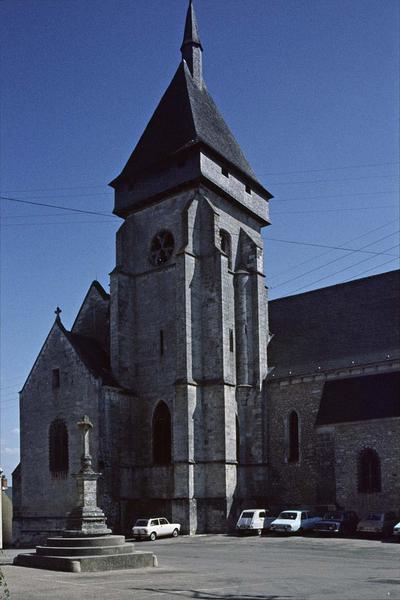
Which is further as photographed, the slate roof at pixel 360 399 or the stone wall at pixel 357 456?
the slate roof at pixel 360 399

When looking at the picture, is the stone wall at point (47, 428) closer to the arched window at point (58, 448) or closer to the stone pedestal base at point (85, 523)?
the arched window at point (58, 448)

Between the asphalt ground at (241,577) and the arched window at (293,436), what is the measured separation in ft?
34.0

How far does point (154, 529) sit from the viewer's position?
2988 centimetres

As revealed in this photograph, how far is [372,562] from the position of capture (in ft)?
60.1

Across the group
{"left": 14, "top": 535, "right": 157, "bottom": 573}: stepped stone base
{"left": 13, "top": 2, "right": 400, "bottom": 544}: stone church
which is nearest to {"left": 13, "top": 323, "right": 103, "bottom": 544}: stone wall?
{"left": 13, "top": 2, "right": 400, "bottom": 544}: stone church

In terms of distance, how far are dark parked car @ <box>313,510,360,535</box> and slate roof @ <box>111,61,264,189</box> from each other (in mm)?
18453

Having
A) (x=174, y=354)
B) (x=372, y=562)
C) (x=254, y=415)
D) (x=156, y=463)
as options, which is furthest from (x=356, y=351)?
(x=372, y=562)

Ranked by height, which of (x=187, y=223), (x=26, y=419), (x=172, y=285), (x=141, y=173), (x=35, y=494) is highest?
(x=141, y=173)

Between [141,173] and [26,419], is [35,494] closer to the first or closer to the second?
A: [26,419]

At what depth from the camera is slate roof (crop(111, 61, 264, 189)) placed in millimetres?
37344

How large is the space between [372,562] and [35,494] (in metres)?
21.9

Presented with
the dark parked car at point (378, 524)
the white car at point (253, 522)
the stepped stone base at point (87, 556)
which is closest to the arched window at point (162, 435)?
the white car at point (253, 522)

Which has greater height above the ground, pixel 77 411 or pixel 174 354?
pixel 174 354

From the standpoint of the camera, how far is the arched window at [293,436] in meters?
34.2
